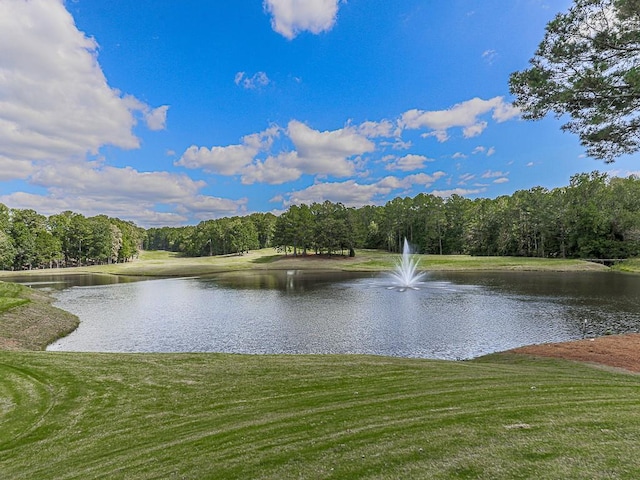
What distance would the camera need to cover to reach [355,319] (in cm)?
2723

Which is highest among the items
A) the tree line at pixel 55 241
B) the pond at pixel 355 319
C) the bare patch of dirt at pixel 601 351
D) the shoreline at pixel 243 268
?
the tree line at pixel 55 241

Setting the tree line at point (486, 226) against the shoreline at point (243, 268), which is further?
the tree line at point (486, 226)

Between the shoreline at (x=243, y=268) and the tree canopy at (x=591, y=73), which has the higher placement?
the tree canopy at (x=591, y=73)

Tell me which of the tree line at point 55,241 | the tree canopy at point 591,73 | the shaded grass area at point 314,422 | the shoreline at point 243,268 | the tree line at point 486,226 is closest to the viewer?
the shaded grass area at point 314,422

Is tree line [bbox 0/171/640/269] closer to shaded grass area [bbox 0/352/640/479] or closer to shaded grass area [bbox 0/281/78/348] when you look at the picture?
shaded grass area [bbox 0/281/78/348]

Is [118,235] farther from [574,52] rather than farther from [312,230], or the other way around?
[574,52]

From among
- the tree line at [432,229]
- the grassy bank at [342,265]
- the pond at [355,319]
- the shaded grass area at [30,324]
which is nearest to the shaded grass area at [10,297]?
the shaded grass area at [30,324]

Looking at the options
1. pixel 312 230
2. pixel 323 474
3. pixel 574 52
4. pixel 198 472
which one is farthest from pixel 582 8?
pixel 312 230

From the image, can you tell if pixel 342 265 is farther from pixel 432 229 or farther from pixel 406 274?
pixel 432 229

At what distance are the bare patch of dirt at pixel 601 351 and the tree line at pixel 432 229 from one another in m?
73.4

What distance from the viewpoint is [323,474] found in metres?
4.99

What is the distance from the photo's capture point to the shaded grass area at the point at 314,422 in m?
5.12

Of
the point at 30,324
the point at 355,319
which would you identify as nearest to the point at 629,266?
the point at 355,319

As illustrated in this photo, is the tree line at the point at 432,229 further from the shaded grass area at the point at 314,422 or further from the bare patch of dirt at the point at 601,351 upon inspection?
the shaded grass area at the point at 314,422
